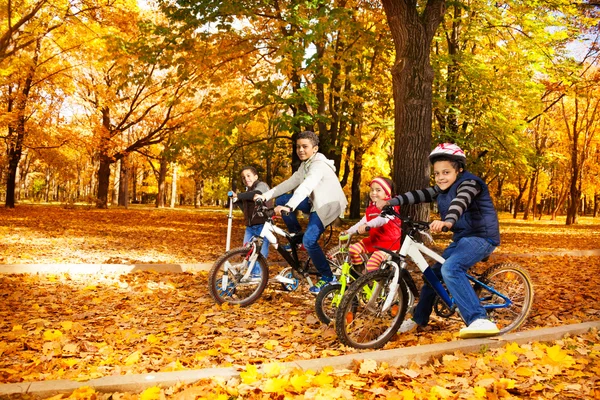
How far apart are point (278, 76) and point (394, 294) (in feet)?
41.0

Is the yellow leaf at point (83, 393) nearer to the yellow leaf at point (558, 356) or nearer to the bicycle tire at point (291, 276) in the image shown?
the bicycle tire at point (291, 276)

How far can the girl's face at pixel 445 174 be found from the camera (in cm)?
427

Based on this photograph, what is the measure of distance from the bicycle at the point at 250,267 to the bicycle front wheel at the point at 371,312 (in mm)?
1385

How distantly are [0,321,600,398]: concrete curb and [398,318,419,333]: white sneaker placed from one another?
1.97 feet

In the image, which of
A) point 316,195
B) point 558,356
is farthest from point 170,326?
point 558,356

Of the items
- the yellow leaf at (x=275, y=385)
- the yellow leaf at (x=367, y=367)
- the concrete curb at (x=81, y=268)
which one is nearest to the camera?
the yellow leaf at (x=275, y=385)

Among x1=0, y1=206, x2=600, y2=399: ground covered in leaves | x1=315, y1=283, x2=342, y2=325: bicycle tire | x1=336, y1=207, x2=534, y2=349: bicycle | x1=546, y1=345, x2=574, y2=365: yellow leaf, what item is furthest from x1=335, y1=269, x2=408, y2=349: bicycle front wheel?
x1=546, y1=345, x2=574, y2=365: yellow leaf

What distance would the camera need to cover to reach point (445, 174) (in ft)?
14.1

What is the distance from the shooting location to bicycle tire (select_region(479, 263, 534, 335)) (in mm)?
4684

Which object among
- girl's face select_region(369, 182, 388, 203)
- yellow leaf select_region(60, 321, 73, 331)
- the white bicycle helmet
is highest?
the white bicycle helmet

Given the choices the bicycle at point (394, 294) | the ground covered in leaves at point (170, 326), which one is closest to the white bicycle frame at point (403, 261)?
the bicycle at point (394, 294)

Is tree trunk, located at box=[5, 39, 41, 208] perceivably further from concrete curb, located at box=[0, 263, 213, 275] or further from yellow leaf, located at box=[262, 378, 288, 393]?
yellow leaf, located at box=[262, 378, 288, 393]

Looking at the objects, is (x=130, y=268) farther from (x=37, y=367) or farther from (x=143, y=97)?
(x=143, y=97)

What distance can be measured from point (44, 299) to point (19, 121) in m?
18.0
